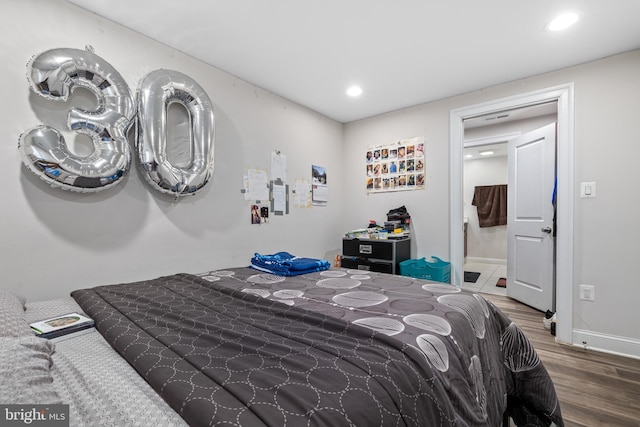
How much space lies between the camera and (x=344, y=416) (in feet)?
1.88

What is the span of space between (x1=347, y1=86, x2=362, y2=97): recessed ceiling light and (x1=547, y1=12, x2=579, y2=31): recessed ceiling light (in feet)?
4.61

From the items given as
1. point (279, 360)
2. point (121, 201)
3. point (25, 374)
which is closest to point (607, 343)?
point (279, 360)

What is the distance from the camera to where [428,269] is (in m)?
2.82

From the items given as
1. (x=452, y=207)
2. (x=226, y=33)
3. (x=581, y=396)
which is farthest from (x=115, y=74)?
(x=581, y=396)

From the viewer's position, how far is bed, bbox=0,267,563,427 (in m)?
0.57

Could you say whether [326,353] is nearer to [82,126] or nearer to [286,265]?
[286,265]

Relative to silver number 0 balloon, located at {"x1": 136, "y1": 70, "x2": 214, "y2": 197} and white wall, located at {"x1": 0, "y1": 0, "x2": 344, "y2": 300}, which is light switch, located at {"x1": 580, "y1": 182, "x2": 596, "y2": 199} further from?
silver number 0 balloon, located at {"x1": 136, "y1": 70, "x2": 214, "y2": 197}

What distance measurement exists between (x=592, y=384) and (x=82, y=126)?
3323 mm

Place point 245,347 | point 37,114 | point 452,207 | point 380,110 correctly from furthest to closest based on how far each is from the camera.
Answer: point 380,110 < point 452,207 < point 37,114 < point 245,347

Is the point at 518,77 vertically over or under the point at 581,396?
over

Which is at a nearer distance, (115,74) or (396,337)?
(396,337)

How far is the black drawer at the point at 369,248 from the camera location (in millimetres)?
2916

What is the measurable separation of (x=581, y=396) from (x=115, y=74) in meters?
3.26

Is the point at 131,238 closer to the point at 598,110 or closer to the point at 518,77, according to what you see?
the point at 518,77
